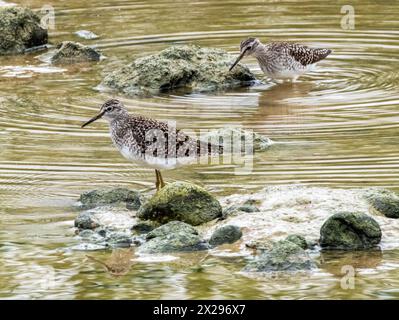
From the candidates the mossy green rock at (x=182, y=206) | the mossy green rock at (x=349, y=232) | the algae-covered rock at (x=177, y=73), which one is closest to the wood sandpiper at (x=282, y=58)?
the algae-covered rock at (x=177, y=73)

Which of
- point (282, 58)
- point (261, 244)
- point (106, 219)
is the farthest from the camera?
point (282, 58)

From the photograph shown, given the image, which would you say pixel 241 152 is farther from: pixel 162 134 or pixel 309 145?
pixel 162 134

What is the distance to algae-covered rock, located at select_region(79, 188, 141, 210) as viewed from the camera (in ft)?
40.6

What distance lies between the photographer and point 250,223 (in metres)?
11.4

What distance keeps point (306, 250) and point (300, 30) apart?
12.6 meters

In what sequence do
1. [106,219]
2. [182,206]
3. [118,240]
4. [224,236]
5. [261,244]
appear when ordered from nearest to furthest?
1. [261,244]
2. [224,236]
3. [118,240]
4. [182,206]
5. [106,219]

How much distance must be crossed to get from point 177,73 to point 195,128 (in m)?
3.09

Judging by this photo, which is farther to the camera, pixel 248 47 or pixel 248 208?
pixel 248 47

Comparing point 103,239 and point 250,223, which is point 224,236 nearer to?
point 250,223

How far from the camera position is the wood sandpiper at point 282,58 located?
63.6 feet

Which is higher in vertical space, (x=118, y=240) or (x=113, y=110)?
(x=113, y=110)

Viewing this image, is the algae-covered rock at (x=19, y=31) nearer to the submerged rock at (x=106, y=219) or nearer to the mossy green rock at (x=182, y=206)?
the submerged rock at (x=106, y=219)

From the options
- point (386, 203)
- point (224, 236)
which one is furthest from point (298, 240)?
point (386, 203)

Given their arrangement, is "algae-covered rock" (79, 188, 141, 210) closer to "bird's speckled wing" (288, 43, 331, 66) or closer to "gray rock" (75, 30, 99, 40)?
"bird's speckled wing" (288, 43, 331, 66)
